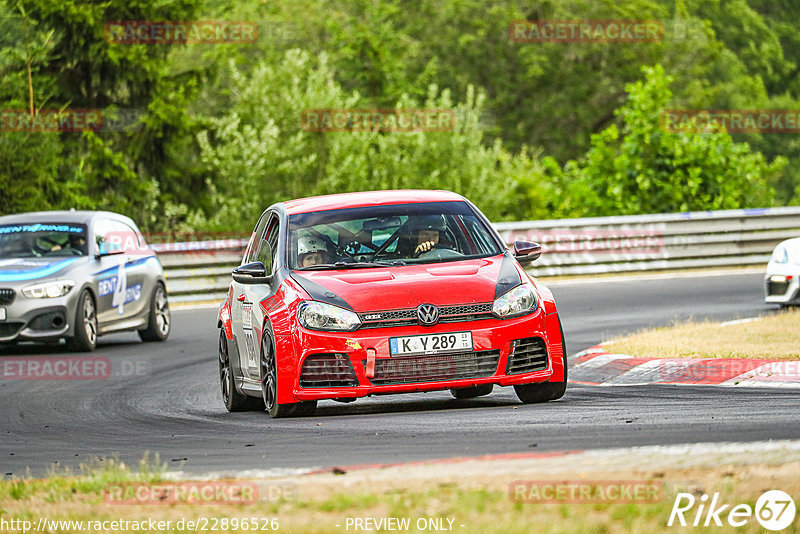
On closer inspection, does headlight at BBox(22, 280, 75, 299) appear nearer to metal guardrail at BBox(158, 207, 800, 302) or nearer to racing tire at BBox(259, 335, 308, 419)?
racing tire at BBox(259, 335, 308, 419)

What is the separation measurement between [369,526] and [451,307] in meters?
4.12

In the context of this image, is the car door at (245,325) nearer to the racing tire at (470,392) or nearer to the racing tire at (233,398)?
the racing tire at (233,398)

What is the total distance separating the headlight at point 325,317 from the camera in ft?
30.5

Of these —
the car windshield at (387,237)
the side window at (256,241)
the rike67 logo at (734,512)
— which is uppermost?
the rike67 logo at (734,512)

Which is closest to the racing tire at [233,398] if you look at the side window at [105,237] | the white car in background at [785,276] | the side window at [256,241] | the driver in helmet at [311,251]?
the side window at [256,241]

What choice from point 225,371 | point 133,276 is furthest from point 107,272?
point 225,371

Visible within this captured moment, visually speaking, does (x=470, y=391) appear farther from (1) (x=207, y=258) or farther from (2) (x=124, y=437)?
(1) (x=207, y=258)

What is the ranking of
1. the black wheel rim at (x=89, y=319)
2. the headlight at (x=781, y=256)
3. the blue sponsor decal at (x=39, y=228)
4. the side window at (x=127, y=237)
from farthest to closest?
1. the side window at (x=127, y=237)
2. the blue sponsor decal at (x=39, y=228)
3. the black wheel rim at (x=89, y=319)
4. the headlight at (x=781, y=256)

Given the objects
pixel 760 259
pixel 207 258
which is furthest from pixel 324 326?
pixel 760 259

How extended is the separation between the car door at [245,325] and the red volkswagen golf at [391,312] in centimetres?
3

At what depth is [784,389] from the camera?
9.96 meters

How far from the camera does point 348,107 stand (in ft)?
121

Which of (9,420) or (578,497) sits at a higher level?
(578,497)

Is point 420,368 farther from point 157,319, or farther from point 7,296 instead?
point 157,319
